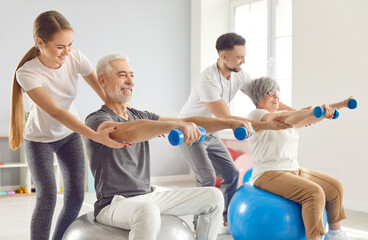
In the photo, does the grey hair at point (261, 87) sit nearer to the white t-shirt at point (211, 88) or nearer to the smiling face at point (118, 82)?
the white t-shirt at point (211, 88)

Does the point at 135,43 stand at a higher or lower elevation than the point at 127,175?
higher

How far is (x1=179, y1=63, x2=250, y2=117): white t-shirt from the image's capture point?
2938 millimetres

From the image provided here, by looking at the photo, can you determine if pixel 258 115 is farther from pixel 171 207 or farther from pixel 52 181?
pixel 52 181

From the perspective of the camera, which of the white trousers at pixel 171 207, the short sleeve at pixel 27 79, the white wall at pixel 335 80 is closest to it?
the white trousers at pixel 171 207

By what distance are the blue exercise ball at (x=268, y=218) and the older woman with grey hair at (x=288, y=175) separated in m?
0.05

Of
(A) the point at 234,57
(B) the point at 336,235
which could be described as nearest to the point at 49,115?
(A) the point at 234,57

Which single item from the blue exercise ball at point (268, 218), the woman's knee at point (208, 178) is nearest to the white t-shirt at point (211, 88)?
the woman's knee at point (208, 178)

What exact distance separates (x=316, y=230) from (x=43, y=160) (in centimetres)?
144

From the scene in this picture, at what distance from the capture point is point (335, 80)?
161 inches

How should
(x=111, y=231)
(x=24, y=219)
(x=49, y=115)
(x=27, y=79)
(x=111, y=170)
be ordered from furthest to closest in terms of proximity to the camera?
(x=24, y=219) → (x=49, y=115) → (x=27, y=79) → (x=111, y=170) → (x=111, y=231)

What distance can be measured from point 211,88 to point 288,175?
2.43 ft

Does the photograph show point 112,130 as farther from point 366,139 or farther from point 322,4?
point 322,4

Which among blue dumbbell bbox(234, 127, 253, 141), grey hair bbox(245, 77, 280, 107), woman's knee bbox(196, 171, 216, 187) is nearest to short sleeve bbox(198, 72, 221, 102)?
grey hair bbox(245, 77, 280, 107)

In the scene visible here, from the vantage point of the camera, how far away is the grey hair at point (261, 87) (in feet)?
9.01
